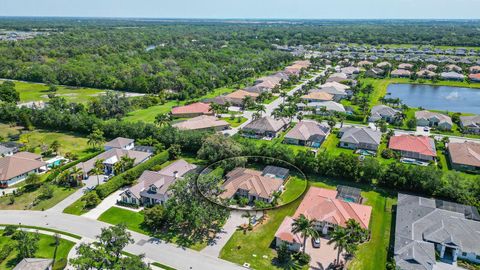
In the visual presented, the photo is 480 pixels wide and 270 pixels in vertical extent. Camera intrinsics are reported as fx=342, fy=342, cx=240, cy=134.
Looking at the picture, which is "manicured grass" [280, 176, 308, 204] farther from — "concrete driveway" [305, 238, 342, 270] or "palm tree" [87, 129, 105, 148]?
"palm tree" [87, 129, 105, 148]

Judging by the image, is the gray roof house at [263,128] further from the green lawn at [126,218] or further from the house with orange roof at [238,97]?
the green lawn at [126,218]

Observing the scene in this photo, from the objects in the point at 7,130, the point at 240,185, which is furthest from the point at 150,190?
the point at 7,130

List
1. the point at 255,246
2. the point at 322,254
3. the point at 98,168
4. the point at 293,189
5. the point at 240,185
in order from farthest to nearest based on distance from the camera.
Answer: the point at 98,168 < the point at 293,189 < the point at 240,185 < the point at 255,246 < the point at 322,254

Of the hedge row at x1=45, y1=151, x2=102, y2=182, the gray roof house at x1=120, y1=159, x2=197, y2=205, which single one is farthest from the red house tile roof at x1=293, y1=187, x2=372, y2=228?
the hedge row at x1=45, y1=151, x2=102, y2=182

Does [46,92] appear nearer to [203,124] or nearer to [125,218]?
[203,124]

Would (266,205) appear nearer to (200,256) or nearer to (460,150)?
(200,256)
